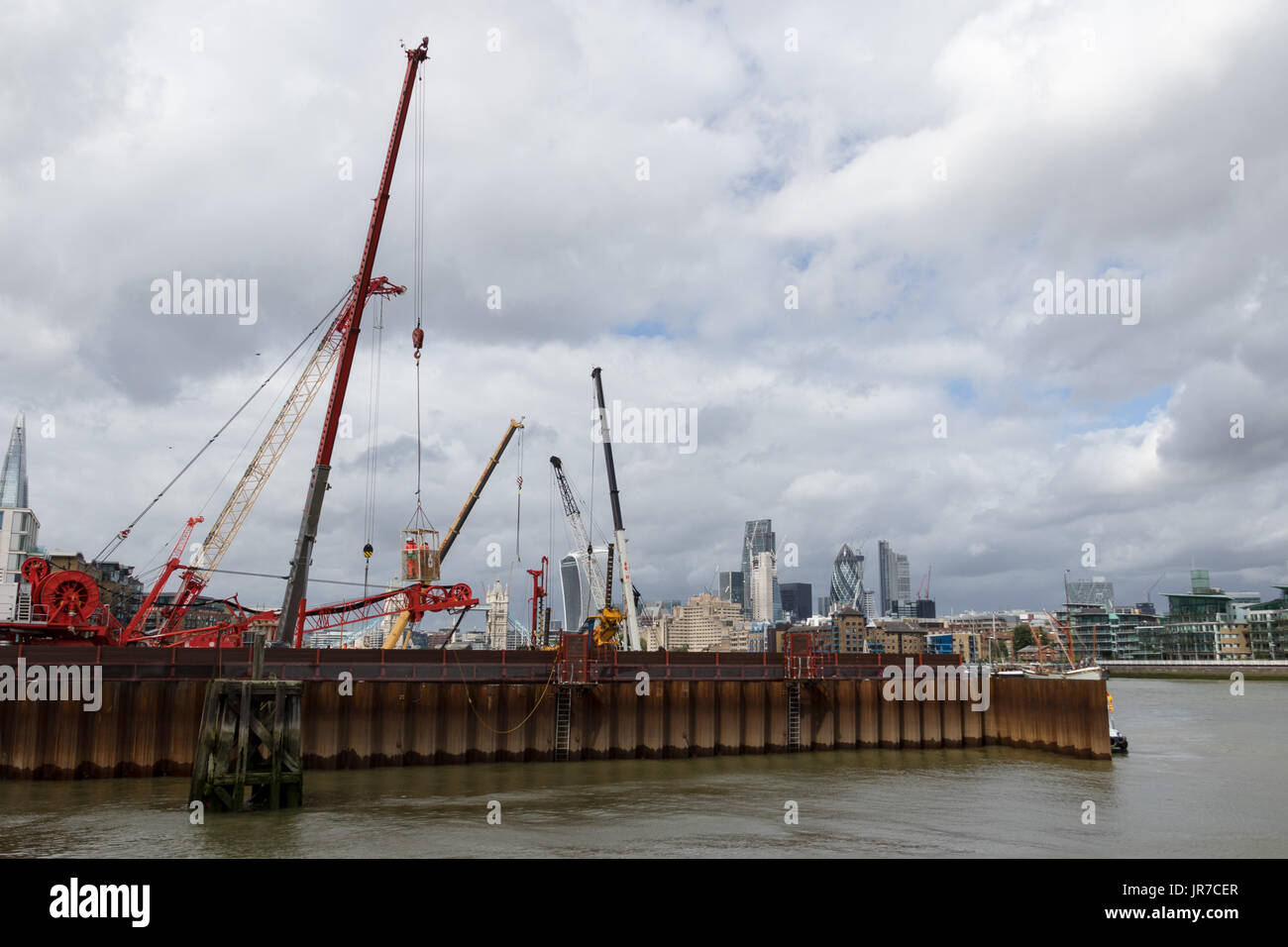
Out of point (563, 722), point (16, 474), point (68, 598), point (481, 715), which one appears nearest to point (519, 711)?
point (481, 715)

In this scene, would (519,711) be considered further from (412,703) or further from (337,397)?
(337,397)

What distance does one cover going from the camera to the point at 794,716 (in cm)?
4400

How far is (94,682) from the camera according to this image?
3347cm

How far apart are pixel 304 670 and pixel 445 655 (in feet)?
21.0

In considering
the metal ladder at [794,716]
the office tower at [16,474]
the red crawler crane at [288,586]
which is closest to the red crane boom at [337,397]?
the red crawler crane at [288,586]

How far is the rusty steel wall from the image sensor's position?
32.8m

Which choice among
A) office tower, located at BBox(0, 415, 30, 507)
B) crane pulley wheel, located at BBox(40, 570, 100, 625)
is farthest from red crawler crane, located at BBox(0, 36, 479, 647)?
office tower, located at BBox(0, 415, 30, 507)

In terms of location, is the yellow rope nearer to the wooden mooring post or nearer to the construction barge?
the construction barge

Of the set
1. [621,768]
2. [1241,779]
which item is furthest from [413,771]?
[1241,779]

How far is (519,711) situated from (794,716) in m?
13.8

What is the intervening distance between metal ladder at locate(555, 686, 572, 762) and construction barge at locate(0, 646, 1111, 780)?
4cm

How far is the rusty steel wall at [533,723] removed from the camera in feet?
108
